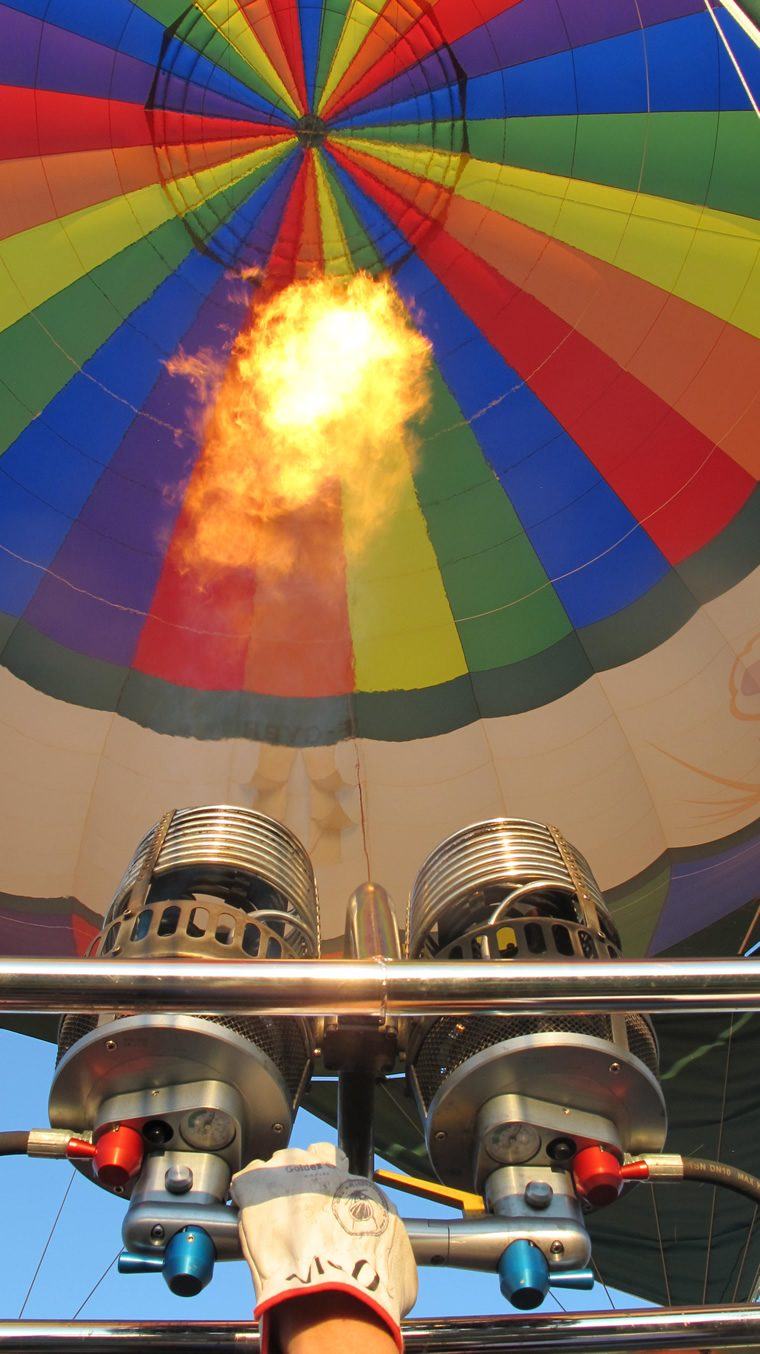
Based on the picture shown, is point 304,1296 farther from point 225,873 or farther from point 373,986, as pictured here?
point 225,873

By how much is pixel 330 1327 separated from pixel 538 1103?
1.96ft

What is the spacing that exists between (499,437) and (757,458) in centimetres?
93

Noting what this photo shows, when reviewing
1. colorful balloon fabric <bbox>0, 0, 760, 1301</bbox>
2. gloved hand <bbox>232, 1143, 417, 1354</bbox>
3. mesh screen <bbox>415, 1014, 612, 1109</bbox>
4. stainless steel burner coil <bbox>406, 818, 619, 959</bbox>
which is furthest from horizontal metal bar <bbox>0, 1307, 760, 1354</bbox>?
colorful balloon fabric <bbox>0, 0, 760, 1301</bbox>

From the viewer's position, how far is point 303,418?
5109 mm

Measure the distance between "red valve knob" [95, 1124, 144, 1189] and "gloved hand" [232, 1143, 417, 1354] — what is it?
0.91ft

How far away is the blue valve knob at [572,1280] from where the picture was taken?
163cm

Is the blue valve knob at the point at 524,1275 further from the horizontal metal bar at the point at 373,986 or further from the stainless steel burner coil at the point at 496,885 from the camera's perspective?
the stainless steel burner coil at the point at 496,885

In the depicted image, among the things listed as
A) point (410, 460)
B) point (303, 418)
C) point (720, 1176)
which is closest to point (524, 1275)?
point (720, 1176)

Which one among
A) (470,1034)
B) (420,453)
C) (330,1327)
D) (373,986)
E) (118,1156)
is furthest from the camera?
(420,453)

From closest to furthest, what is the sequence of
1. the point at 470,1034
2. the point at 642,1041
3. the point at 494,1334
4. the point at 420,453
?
the point at 494,1334 < the point at 470,1034 < the point at 642,1041 < the point at 420,453

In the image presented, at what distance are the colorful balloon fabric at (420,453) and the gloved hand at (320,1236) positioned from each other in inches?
126

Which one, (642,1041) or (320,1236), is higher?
(642,1041)

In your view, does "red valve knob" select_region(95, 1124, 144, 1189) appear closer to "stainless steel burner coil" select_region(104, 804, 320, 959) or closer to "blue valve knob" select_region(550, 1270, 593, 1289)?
"stainless steel burner coil" select_region(104, 804, 320, 959)

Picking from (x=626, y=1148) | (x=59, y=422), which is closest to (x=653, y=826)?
(x=59, y=422)
